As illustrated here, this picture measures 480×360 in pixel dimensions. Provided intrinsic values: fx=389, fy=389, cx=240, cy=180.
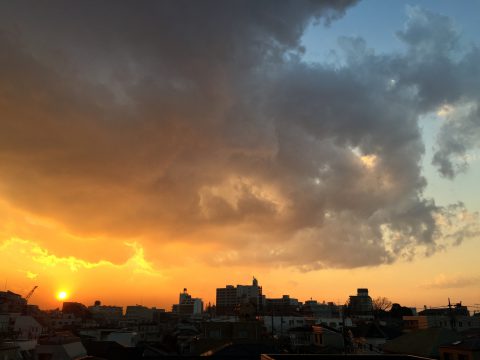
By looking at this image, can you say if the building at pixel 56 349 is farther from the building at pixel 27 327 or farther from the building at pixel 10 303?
the building at pixel 10 303

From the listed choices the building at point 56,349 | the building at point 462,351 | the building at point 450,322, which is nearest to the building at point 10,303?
the building at point 56,349

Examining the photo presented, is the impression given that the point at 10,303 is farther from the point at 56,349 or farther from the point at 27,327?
the point at 56,349

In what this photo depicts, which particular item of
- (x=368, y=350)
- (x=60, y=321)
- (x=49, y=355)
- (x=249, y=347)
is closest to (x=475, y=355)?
(x=249, y=347)

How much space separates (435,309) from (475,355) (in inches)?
4219

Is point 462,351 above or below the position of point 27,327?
above

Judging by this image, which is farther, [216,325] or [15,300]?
[15,300]

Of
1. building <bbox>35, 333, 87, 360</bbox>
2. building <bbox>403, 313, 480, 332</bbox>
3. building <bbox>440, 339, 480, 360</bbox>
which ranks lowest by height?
building <bbox>35, 333, 87, 360</bbox>

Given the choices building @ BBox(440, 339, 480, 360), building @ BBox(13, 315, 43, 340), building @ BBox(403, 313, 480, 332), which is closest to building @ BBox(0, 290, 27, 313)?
building @ BBox(13, 315, 43, 340)

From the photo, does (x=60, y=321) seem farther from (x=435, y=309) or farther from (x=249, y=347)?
(x=435, y=309)

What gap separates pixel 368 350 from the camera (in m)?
77.1

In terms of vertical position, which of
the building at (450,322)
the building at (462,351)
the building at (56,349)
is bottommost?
the building at (56,349)

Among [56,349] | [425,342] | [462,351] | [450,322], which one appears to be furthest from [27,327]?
[450,322]

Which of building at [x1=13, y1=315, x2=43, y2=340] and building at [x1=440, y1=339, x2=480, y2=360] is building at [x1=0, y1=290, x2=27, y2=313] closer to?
building at [x1=13, y1=315, x2=43, y2=340]

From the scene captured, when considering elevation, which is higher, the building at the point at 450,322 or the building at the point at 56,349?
the building at the point at 450,322
